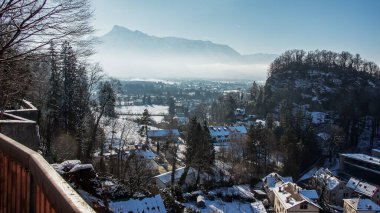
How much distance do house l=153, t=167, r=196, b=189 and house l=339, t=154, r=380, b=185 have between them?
832 inches

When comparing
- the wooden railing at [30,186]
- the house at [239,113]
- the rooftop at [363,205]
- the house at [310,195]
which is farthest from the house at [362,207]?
the house at [239,113]

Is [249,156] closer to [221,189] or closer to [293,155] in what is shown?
[293,155]

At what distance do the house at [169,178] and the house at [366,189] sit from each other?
16290mm

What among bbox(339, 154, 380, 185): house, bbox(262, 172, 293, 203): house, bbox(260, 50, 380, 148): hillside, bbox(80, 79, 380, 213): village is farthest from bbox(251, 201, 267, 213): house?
bbox(260, 50, 380, 148): hillside

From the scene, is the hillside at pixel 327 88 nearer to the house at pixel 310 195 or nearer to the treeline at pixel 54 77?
the house at pixel 310 195

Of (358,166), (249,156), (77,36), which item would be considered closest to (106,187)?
(77,36)

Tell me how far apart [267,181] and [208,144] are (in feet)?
Result: 24.4

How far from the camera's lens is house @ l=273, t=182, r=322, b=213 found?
25.1 metres

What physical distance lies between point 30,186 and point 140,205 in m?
12.0

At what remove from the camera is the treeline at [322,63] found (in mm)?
84250

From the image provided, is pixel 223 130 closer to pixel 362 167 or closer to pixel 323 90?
pixel 362 167

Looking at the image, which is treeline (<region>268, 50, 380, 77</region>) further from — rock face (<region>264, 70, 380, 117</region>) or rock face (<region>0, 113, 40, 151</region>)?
rock face (<region>0, 113, 40, 151</region>)

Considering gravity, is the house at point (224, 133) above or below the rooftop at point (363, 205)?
above

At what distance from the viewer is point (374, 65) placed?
292ft
